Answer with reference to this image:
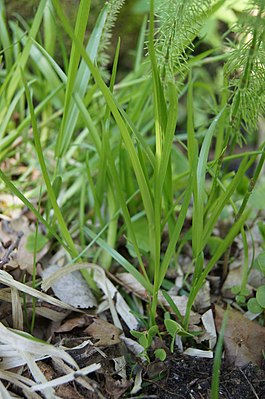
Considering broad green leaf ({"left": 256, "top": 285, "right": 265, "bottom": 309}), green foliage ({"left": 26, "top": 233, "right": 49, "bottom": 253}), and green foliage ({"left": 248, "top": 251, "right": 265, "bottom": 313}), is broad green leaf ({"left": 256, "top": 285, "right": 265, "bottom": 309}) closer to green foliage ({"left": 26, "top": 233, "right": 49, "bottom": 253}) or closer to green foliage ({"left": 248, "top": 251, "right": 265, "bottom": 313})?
green foliage ({"left": 248, "top": 251, "right": 265, "bottom": 313})

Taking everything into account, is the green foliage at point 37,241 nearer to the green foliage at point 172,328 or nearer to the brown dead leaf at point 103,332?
the brown dead leaf at point 103,332

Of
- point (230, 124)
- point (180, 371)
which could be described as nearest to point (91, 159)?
point (230, 124)

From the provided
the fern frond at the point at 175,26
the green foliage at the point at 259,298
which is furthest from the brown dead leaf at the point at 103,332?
the fern frond at the point at 175,26

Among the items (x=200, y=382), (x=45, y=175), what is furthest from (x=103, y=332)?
(x=45, y=175)

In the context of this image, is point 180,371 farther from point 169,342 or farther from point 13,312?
point 13,312

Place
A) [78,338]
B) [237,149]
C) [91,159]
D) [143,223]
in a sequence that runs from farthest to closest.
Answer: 1. [237,149]
2. [91,159]
3. [143,223]
4. [78,338]

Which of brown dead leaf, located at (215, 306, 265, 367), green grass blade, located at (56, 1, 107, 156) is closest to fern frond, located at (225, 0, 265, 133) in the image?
green grass blade, located at (56, 1, 107, 156)
